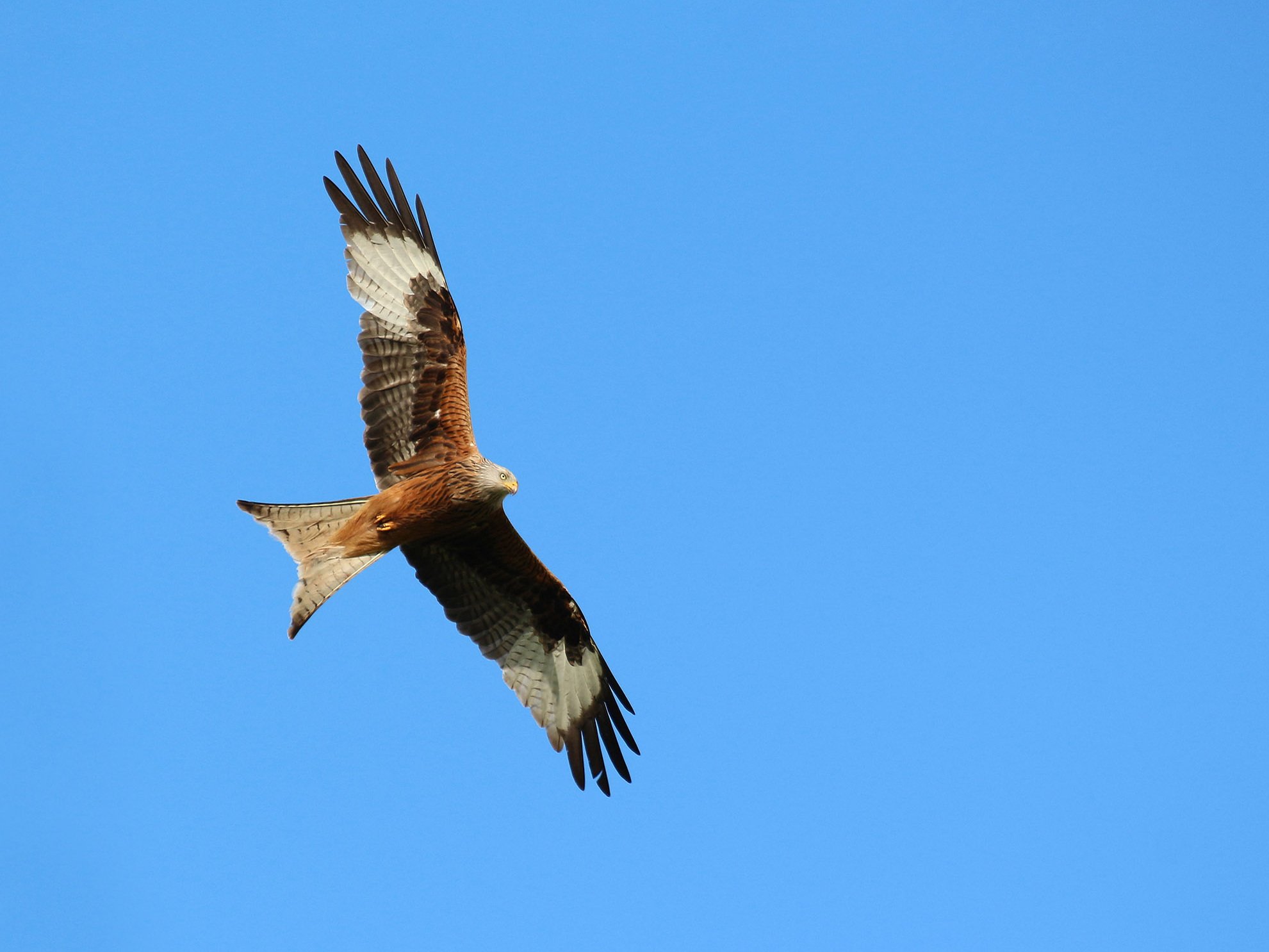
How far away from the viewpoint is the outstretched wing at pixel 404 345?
10891mm

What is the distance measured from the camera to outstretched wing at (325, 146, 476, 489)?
1089 cm

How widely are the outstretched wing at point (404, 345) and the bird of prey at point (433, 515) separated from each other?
0.03ft

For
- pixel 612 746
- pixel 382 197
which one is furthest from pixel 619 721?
pixel 382 197

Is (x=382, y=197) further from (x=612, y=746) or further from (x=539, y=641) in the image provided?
(x=612, y=746)

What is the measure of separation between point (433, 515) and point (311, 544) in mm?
999

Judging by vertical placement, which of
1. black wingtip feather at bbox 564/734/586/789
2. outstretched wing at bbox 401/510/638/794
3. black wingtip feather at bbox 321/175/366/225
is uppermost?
black wingtip feather at bbox 321/175/366/225

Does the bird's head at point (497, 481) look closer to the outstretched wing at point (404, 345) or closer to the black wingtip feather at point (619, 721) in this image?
the outstretched wing at point (404, 345)

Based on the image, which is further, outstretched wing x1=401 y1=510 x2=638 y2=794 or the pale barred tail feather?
outstretched wing x1=401 y1=510 x2=638 y2=794

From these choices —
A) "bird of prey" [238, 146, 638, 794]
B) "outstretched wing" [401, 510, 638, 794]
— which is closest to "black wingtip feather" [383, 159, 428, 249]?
"bird of prey" [238, 146, 638, 794]

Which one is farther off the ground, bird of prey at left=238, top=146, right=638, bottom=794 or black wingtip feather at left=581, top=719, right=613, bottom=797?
bird of prey at left=238, top=146, right=638, bottom=794

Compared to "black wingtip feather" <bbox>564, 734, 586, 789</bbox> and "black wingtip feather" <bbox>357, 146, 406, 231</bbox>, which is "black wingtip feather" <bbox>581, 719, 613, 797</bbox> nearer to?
"black wingtip feather" <bbox>564, 734, 586, 789</bbox>

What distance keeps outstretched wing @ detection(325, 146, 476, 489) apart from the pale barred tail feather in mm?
447

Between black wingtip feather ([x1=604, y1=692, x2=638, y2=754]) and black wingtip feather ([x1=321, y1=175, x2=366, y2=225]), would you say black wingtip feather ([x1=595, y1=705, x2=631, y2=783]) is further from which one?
black wingtip feather ([x1=321, y1=175, x2=366, y2=225])

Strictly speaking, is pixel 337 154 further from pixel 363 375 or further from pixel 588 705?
pixel 588 705
